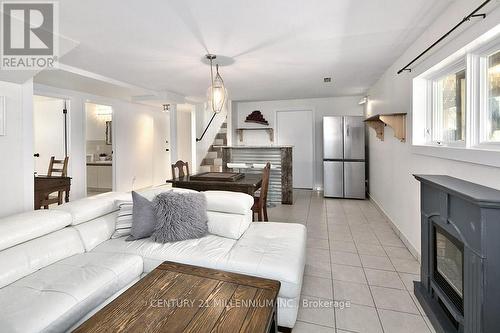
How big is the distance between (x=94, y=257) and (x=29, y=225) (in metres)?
0.45

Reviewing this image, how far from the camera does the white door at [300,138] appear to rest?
6289mm

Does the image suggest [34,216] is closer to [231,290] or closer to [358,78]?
[231,290]

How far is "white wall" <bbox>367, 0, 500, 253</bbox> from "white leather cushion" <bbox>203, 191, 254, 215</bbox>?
165cm

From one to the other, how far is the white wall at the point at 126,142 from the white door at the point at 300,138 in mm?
3324

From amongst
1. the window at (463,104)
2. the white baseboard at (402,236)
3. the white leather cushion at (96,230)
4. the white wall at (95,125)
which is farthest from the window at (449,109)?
the white wall at (95,125)

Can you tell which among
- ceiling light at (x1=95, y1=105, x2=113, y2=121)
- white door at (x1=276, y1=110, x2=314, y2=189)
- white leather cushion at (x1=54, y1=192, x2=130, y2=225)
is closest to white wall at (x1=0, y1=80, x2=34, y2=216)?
white leather cushion at (x1=54, y1=192, x2=130, y2=225)

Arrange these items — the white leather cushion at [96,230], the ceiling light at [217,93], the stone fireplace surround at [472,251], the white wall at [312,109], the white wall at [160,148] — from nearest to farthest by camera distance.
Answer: the stone fireplace surround at [472,251]
the white leather cushion at [96,230]
the ceiling light at [217,93]
the white wall at [312,109]
the white wall at [160,148]

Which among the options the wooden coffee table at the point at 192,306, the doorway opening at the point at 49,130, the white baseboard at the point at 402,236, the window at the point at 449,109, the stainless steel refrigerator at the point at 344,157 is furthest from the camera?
the stainless steel refrigerator at the point at 344,157

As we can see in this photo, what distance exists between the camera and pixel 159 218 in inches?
83.2

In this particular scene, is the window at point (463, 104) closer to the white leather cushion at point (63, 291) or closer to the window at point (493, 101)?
the window at point (493, 101)

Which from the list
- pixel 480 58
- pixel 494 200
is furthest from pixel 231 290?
pixel 480 58

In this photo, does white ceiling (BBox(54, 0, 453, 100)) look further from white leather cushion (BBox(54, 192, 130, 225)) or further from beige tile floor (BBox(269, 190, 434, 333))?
beige tile floor (BBox(269, 190, 434, 333))
